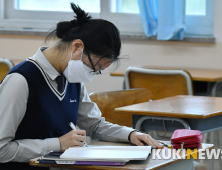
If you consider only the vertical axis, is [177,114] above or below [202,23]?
below

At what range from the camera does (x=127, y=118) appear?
2.19 metres

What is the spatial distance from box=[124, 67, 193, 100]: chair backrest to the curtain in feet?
2.64

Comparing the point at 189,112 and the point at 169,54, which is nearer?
the point at 189,112

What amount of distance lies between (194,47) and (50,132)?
8.08ft

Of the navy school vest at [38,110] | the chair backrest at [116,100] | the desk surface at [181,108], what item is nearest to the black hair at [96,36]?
the navy school vest at [38,110]

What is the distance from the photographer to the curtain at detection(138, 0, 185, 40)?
3391 mm

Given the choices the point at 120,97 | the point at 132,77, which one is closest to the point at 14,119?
the point at 120,97

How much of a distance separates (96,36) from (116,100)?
0.83 metres

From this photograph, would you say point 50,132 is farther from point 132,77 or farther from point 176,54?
point 176,54

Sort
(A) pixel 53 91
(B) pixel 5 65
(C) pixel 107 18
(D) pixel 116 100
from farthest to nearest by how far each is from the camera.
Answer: (C) pixel 107 18 → (B) pixel 5 65 → (D) pixel 116 100 → (A) pixel 53 91

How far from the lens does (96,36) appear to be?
1315 millimetres

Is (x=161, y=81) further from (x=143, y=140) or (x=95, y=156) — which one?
(x=95, y=156)

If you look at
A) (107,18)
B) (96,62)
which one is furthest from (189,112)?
(107,18)

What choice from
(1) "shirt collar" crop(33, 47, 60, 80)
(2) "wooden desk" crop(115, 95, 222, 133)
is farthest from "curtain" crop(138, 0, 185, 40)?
(1) "shirt collar" crop(33, 47, 60, 80)
